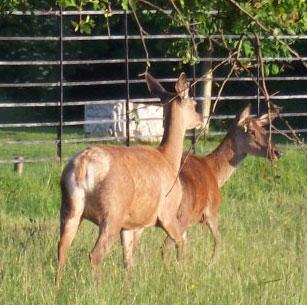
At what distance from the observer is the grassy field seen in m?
7.22

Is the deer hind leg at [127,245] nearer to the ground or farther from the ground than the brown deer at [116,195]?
nearer to the ground

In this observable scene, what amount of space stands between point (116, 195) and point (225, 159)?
359 cm

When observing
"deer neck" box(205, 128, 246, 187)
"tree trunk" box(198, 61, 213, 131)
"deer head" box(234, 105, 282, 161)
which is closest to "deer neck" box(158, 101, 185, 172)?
"deer neck" box(205, 128, 246, 187)

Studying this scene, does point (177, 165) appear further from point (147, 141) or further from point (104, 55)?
point (104, 55)

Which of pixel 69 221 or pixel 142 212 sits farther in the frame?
pixel 142 212

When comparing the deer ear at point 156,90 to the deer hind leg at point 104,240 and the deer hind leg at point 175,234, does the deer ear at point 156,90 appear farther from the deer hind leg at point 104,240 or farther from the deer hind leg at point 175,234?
the deer hind leg at point 104,240

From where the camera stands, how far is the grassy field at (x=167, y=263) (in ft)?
23.7

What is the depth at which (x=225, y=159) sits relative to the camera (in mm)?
11664

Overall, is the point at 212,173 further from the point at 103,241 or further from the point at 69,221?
the point at 69,221

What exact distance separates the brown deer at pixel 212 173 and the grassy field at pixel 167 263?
0.49ft

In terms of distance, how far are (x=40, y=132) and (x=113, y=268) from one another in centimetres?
1855

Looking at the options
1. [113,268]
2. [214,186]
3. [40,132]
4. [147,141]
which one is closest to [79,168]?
[113,268]

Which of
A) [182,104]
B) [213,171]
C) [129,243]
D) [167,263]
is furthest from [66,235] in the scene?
[213,171]

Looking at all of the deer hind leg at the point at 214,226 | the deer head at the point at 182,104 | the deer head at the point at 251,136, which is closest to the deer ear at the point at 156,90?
the deer head at the point at 182,104
